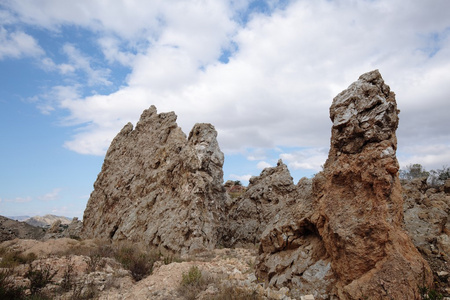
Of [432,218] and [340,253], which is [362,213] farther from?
[432,218]

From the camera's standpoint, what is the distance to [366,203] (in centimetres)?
512

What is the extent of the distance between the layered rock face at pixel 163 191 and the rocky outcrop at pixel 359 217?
6992 mm

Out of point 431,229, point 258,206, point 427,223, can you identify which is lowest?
point 431,229

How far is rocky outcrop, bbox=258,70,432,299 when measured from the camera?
180 inches

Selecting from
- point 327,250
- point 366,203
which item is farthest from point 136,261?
point 366,203

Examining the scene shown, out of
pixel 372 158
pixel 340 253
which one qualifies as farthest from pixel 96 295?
pixel 372 158

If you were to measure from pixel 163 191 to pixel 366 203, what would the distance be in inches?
472

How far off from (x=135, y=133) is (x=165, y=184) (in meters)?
7.04

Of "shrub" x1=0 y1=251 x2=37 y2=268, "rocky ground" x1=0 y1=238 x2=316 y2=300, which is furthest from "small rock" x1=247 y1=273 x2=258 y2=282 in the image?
"shrub" x1=0 y1=251 x2=37 y2=268

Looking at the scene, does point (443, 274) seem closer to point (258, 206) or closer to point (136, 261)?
point (136, 261)

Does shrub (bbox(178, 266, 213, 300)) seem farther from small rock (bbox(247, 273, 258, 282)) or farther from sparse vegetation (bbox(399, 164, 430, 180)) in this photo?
sparse vegetation (bbox(399, 164, 430, 180))

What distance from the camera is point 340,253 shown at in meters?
5.14

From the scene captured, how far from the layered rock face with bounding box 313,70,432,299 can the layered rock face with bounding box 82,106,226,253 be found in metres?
8.15

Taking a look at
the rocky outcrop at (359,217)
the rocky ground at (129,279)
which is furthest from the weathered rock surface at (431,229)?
the rocky ground at (129,279)
